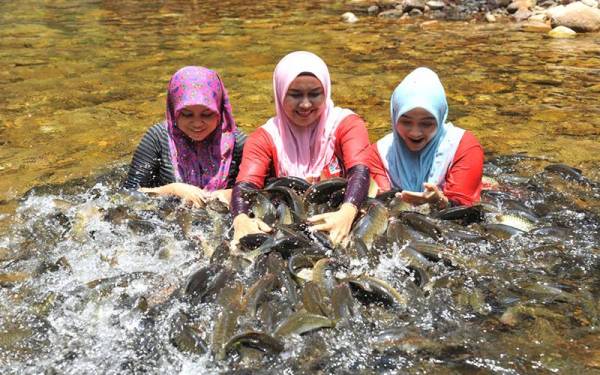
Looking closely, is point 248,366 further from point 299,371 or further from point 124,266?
point 124,266

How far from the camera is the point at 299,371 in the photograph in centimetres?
320

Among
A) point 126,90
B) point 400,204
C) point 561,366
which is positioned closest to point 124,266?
point 400,204

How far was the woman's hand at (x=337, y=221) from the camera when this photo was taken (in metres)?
4.18

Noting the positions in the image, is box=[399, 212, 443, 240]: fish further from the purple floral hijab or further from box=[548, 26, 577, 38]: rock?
box=[548, 26, 577, 38]: rock

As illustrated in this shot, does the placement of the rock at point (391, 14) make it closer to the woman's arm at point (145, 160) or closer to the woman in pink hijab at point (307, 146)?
the woman in pink hijab at point (307, 146)

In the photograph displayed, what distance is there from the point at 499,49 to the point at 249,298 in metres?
10.1

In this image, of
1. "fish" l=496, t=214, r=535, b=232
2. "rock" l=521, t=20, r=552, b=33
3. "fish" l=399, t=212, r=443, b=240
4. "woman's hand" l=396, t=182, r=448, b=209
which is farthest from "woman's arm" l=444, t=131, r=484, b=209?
"rock" l=521, t=20, r=552, b=33

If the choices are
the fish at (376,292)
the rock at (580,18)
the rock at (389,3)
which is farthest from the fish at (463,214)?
the rock at (389,3)

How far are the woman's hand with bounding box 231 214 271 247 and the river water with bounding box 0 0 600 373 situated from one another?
0.25m

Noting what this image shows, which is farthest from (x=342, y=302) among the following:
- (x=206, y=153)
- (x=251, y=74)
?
(x=251, y=74)

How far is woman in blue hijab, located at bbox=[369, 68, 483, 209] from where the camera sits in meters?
4.61

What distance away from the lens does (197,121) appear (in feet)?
16.5

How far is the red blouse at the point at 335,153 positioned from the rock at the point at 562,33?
991 cm

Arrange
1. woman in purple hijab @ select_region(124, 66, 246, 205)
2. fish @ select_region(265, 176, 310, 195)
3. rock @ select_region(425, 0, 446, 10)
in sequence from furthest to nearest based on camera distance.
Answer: rock @ select_region(425, 0, 446, 10) → woman in purple hijab @ select_region(124, 66, 246, 205) → fish @ select_region(265, 176, 310, 195)
